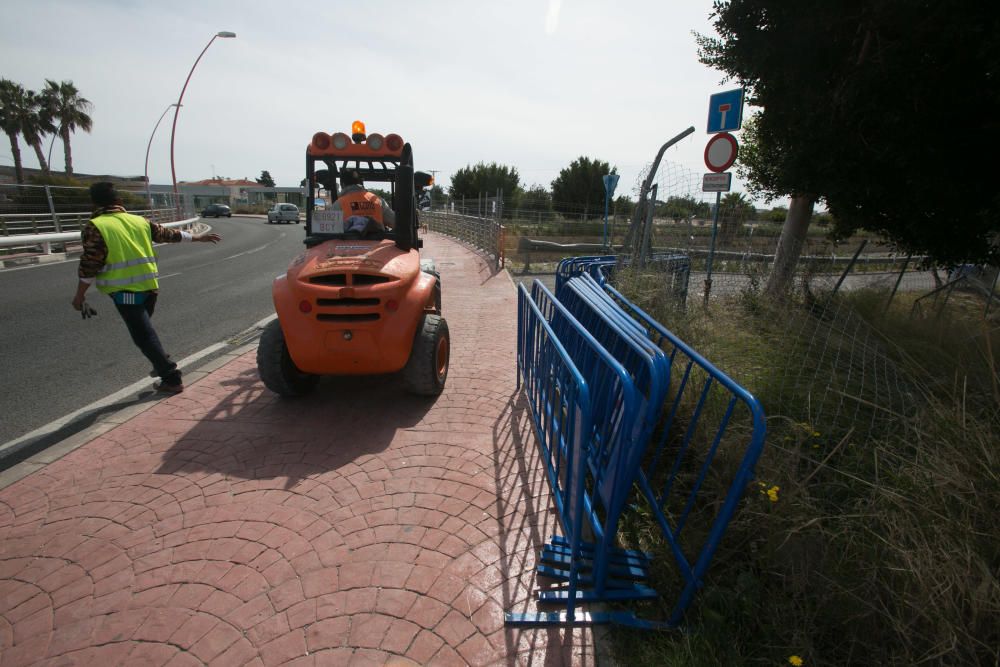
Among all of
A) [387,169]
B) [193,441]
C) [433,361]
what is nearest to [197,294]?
[387,169]

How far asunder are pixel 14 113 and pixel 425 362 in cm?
4342

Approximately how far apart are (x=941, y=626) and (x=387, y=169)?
5.39 m

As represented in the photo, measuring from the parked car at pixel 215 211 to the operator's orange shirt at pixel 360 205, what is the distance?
4707 cm

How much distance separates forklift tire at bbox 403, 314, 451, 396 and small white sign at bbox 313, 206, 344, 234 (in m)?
1.27

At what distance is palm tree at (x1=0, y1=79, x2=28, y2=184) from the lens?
97.9 feet

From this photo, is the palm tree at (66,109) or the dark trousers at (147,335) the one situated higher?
the palm tree at (66,109)

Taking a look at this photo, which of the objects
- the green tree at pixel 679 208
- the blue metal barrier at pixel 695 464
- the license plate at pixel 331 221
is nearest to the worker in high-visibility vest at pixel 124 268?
the license plate at pixel 331 221

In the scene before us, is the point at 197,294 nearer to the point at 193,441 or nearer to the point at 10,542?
the point at 193,441

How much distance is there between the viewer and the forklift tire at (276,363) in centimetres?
391

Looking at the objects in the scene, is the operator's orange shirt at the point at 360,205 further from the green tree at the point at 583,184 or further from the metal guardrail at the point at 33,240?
Answer: the green tree at the point at 583,184

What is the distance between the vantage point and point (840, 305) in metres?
3.97

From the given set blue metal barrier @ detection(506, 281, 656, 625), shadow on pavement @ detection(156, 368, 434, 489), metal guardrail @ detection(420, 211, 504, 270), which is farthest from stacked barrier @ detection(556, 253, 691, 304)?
metal guardrail @ detection(420, 211, 504, 270)

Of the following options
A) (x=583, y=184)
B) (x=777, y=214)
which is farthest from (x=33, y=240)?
(x=583, y=184)

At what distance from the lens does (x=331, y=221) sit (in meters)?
4.53
